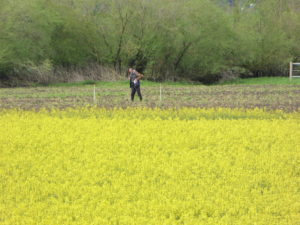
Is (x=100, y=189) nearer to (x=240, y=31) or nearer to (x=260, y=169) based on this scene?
(x=260, y=169)

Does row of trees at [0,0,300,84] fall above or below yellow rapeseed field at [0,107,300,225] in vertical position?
above

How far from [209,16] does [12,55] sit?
739 inches

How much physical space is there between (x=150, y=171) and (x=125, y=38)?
30.3 m

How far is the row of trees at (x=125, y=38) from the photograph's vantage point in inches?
1226

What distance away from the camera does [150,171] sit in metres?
7.02

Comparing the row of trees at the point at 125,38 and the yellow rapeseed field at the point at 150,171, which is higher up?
the row of trees at the point at 125,38

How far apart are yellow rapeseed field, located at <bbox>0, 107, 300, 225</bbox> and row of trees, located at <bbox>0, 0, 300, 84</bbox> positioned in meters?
21.3

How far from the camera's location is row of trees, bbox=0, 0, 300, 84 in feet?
102

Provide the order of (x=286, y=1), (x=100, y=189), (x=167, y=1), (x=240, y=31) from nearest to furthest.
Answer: (x=100, y=189) < (x=167, y=1) < (x=240, y=31) < (x=286, y=1)

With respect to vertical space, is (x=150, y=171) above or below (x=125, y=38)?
below

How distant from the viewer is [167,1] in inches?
1455

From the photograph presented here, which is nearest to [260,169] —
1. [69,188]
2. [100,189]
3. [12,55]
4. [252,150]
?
[252,150]

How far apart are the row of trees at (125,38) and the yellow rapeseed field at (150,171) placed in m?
21.3

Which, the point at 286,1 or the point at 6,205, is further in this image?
the point at 286,1
